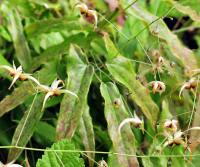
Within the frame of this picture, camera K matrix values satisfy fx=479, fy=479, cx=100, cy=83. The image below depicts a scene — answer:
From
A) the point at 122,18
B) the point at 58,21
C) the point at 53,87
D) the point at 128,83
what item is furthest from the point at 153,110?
the point at 122,18

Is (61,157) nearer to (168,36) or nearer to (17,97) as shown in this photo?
(17,97)

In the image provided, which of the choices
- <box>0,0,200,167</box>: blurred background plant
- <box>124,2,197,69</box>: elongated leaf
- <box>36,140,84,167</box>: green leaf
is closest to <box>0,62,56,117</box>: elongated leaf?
<box>0,0,200,167</box>: blurred background plant

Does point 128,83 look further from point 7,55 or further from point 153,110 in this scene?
point 7,55

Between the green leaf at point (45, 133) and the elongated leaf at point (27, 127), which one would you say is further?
the green leaf at point (45, 133)

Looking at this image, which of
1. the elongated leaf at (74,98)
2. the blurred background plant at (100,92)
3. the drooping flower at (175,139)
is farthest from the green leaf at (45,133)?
the drooping flower at (175,139)

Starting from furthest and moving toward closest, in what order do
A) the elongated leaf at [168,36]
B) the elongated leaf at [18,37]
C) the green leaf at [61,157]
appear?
the elongated leaf at [18,37]
the elongated leaf at [168,36]
the green leaf at [61,157]

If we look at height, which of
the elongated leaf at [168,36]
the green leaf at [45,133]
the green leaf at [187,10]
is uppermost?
the green leaf at [187,10]

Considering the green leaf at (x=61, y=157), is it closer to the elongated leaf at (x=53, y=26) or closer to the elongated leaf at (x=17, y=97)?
the elongated leaf at (x=17, y=97)
